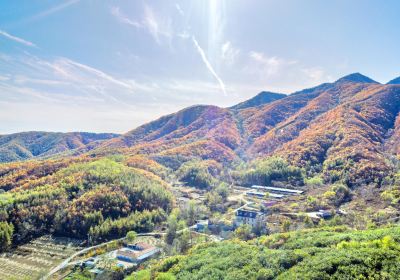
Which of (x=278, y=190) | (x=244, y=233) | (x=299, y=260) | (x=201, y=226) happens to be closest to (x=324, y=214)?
(x=244, y=233)

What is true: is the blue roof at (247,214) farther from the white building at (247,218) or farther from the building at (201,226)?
the building at (201,226)

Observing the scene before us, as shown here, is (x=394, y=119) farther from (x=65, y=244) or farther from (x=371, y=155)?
(x=65, y=244)

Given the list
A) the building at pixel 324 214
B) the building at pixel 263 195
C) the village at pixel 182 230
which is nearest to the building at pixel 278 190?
the village at pixel 182 230

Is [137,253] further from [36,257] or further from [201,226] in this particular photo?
[36,257]

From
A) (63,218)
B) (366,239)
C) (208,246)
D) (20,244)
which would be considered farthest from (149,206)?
(366,239)

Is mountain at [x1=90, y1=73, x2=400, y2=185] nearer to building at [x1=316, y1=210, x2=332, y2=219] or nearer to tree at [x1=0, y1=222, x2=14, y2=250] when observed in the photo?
Answer: building at [x1=316, y1=210, x2=332, y2=219]
